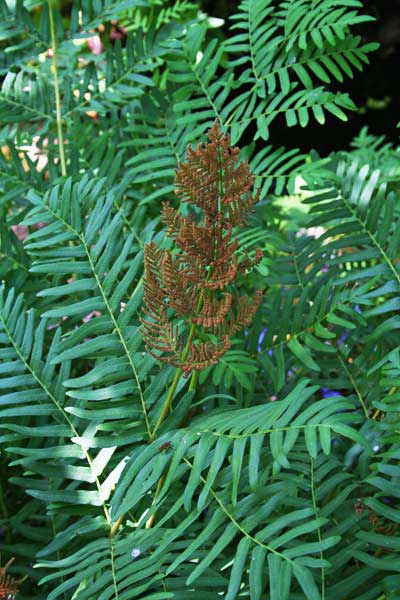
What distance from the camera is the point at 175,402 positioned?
751 millimetres

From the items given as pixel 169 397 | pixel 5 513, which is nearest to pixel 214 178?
pixel 169 397

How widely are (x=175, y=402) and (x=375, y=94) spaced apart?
111 inches

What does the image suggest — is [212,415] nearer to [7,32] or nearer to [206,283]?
[206,283]

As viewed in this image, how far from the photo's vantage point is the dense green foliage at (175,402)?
60 centimetres

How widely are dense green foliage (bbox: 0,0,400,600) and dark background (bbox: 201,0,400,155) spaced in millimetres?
1906

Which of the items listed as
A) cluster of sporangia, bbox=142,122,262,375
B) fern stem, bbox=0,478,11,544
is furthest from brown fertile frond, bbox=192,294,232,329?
fern stem, bbox=0,478,11,544

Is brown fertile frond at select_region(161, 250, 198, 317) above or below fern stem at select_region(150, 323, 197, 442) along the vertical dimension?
above

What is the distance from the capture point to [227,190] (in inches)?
22.3

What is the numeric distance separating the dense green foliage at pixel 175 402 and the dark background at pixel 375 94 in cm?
191

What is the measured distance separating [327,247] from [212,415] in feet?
1.04

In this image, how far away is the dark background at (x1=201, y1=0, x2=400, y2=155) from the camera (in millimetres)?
2967

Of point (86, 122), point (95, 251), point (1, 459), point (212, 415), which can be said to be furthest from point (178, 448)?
point (86, 122)

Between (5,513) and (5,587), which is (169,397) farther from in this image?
(5,513)

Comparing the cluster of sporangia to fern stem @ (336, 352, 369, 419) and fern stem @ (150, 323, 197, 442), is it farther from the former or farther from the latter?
fern stem @ (336, 352, 369, 419)
